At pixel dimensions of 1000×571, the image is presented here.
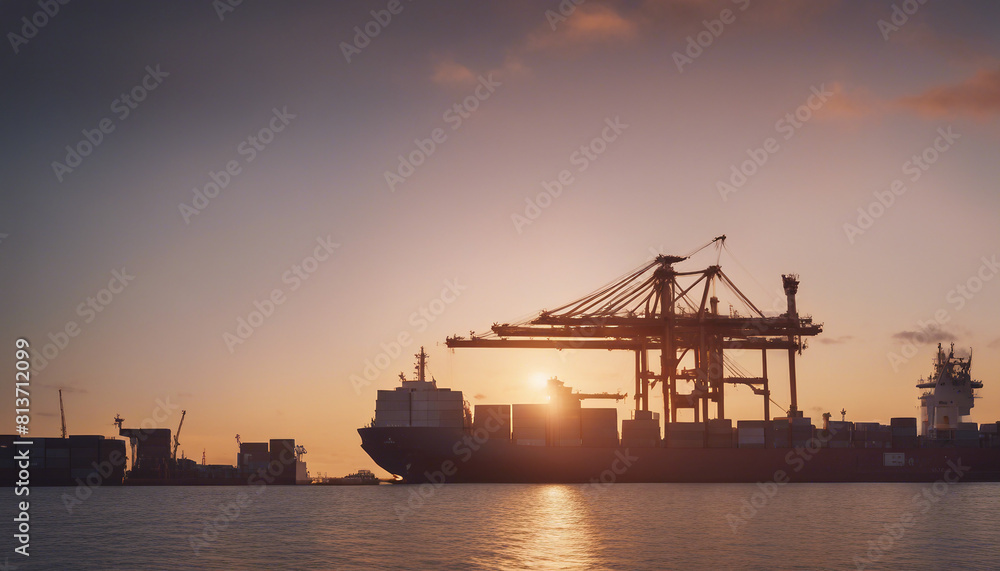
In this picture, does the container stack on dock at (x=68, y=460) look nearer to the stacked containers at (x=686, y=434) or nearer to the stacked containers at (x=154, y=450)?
the stacked containers at (x=154, y=450)

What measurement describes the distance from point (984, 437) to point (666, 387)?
24954mm

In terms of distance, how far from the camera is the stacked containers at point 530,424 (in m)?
58.8

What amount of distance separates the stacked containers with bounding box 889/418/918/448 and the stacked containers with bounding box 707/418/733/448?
1228 centimetres

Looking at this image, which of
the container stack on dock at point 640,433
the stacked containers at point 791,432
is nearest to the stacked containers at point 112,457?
the container stack on dock at point 640,433

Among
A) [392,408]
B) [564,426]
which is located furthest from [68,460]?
[564,426]

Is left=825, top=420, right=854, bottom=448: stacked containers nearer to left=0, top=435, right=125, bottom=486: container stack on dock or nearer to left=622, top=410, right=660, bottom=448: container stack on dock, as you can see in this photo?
left=622, top=410, right=660, bottom=448: container stack on dock

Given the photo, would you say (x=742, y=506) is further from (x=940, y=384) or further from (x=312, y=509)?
(x=940, y=384)

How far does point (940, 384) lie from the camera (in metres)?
78.4

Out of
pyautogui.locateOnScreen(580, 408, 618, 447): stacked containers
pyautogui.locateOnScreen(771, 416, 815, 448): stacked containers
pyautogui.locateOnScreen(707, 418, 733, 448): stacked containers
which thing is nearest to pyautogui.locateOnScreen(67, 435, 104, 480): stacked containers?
pyautogui.locateOnScreen(580, 408, 618, 447): stacked containers

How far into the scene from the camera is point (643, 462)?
60.1 meters

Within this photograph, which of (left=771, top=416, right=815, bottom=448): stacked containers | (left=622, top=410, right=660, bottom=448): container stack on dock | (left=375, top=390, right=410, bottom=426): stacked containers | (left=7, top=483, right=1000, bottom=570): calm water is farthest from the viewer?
(left=771, top=416, right=815, bottom=448): stacked containers

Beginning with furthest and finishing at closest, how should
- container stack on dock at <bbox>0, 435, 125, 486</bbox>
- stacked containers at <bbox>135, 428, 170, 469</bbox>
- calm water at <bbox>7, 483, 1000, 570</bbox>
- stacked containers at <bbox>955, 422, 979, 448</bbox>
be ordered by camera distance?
stacked containers at <bbox>135, 428, 170, 469</bbox> → container stack on dock at <bbox>0, 435, 125, 486</bbox> → stacked containers at <bbox>955, 422, 979, 448</bbox> → calm water at <bbox>7, 483, 1000, 570</bbox>

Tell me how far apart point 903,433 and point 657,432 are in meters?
18.3

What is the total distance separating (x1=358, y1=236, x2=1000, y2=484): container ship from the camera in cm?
5862
